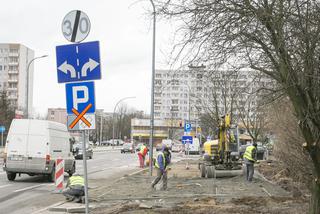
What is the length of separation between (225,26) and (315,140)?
2375 mm

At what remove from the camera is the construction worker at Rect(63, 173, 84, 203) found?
537 inches

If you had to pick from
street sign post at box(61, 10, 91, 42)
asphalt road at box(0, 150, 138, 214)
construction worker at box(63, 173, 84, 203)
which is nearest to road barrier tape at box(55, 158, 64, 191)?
asphalt road at box(0, 150, 138, 214)

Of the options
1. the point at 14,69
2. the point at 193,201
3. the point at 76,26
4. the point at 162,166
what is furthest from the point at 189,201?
the point at 14,69

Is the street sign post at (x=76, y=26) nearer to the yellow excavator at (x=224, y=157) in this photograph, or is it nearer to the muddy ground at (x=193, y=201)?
the muddy ground at (x=193, y=201)

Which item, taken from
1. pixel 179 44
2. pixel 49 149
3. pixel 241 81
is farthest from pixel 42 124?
pixel 179 44

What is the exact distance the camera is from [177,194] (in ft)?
47.9

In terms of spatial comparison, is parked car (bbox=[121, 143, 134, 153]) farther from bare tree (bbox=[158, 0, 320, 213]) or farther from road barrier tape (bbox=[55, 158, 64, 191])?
bare tree (bbox=[158, 0, 320, 213])

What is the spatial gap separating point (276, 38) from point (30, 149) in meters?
14.5

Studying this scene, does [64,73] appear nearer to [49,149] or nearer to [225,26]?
[225,26]

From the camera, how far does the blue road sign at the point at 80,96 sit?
7.89 metres

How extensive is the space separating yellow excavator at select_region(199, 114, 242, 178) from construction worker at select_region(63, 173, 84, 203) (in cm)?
996

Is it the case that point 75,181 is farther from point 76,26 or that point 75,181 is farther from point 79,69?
point 76,26

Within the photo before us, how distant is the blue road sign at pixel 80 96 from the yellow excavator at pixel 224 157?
15.3 m

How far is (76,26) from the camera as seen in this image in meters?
7.90
